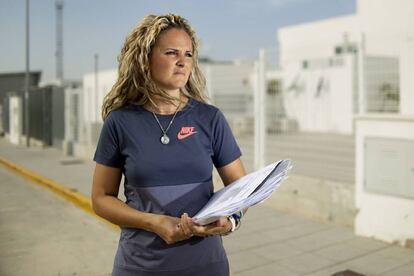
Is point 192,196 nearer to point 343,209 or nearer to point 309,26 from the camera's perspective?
point 343,209

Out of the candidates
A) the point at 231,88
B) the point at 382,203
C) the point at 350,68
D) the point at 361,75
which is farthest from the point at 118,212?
the point at 350,68

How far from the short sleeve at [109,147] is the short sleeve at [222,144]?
0.34m

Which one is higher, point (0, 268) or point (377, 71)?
point (377, 71)

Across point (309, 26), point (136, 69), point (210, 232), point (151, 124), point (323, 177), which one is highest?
point (309, 26)

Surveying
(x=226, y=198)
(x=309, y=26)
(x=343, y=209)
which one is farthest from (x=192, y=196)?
(x=309, y=26)

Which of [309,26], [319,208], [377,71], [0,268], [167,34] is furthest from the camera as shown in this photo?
[309,26]

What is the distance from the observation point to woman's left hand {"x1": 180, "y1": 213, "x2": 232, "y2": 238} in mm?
1438

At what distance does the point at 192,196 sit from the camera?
1.62m

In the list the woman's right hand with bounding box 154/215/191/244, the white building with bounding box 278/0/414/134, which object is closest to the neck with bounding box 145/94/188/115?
the woman's right hand with bounding box 154/215/191/244

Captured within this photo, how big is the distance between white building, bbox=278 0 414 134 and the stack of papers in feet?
11.7

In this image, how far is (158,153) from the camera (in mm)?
1585

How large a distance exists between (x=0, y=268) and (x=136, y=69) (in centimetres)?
361

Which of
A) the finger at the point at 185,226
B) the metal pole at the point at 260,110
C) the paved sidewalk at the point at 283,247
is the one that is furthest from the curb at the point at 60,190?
the finger at the point at 185,226

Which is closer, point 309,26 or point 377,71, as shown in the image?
point 377,71
